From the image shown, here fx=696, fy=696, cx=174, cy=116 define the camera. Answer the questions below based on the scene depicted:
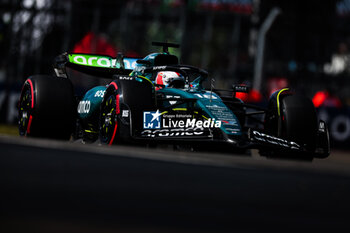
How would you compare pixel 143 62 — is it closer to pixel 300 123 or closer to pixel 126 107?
pixel 126 107

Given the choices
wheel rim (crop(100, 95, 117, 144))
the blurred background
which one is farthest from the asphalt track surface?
the blurred background

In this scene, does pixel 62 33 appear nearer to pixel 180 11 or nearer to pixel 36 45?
pixel 36 45

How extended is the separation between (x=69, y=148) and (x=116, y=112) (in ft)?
13.6

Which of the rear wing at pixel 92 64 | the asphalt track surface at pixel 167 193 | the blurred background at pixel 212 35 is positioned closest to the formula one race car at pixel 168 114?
the rear wing at pixel 92 64

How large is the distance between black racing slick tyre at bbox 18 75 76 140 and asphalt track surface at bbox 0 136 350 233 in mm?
3806

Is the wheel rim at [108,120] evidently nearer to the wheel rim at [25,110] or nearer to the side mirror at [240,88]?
the wheel rim at [25,110]

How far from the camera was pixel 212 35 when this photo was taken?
131 ft

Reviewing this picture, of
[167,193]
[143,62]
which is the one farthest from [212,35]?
[167,193]

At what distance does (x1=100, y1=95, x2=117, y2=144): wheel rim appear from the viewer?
23.3 ft

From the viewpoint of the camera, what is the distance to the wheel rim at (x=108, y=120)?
7.11m

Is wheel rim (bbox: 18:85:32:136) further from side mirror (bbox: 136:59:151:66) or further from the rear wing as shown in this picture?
side mirror (bbox: 136:59:151:66)

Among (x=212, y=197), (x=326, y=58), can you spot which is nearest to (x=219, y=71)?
(x=326, y=58)

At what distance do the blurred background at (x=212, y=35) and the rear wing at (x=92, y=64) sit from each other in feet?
62.6

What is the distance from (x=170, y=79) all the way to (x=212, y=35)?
32.5 meters
